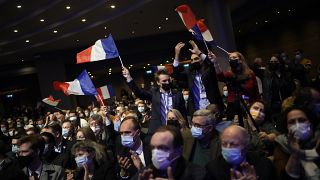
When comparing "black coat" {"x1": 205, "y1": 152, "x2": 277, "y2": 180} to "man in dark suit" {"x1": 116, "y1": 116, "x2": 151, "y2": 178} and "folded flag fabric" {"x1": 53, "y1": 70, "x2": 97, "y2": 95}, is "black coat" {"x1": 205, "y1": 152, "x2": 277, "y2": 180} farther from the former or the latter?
"folded flag fabric" {"x1": 53, "y1": 70, "x2": 97, "y2": 95}

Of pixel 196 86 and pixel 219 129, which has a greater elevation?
pixel 196 86

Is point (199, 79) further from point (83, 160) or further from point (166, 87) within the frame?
point (83, 160)

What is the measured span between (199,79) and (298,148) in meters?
2.87

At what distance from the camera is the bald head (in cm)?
302

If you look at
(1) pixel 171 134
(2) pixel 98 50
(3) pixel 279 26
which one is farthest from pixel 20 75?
(1) pixel 171 134

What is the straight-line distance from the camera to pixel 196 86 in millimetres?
5746

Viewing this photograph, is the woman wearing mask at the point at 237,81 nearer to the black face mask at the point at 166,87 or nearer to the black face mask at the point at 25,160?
the black face mask at the point at 166,87

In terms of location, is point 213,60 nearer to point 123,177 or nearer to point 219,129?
point 219,129

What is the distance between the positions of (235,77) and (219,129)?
2.30ft

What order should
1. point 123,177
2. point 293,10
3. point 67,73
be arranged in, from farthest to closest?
point 67,73, point 293,10, point 123,177

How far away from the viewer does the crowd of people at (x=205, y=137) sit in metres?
3.03

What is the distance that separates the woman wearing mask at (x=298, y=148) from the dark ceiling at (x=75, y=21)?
1208 cm

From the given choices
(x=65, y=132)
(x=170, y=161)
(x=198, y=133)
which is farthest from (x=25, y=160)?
(x=65, y=132)

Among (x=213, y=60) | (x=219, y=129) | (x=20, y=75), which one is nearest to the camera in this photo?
(x=219, y=129)
